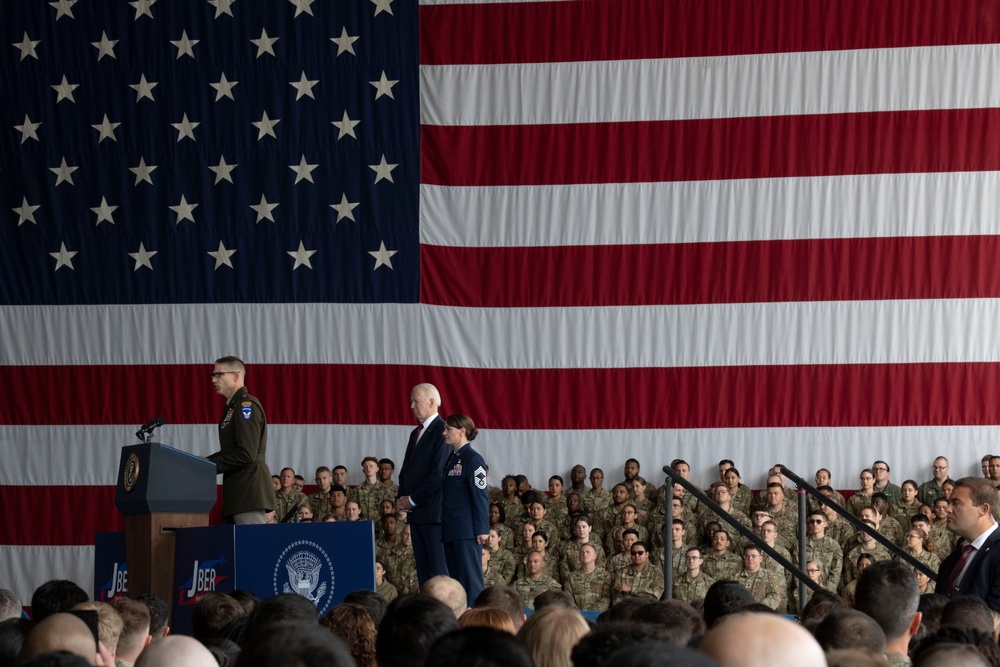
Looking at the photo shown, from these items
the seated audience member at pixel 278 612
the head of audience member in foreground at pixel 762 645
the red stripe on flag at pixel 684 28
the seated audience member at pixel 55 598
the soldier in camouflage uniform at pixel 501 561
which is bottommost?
the soldier in camouflage uniform at pixel 501 561

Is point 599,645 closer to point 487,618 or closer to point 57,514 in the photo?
point 487,618

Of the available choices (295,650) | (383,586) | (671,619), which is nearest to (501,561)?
(383,586)

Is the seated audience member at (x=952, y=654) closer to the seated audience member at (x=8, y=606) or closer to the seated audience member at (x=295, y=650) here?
the seated audience member at (x=295, y=650)

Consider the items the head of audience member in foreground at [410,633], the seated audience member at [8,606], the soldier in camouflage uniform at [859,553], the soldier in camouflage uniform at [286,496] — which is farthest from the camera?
the soldier in camouflage uniform at [286,496]

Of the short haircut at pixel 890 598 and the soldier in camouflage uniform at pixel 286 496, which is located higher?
the short haircut at pixel 890 598

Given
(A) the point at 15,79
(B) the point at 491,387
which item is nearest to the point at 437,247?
(B) the point at 491,387

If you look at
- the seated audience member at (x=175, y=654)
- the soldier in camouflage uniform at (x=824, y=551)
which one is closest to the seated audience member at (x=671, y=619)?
the seated audience member at (x=175, y=654)

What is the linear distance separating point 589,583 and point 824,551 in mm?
1784

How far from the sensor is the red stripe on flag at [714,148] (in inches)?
373

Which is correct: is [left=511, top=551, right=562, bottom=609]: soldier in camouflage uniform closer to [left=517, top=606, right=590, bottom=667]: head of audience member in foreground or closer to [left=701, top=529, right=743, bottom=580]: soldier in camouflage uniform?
[left=701, top=529, right=743, bottom=580]: soldier in camouflage uniform

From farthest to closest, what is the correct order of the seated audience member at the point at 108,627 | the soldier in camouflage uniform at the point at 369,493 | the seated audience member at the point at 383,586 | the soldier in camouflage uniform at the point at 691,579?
the soldier in camouflage uniform at the point at 369,493 < the seated audience member at the point at 383,586 < the soldier in camouflage uniform at the point at 691,579 < the seated audience member at the point at 108,627

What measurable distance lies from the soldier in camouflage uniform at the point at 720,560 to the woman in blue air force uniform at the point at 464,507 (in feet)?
11.7

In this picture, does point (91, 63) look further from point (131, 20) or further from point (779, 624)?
point (779, 624)

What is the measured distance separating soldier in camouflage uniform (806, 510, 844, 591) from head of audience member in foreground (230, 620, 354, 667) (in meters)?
7.96
